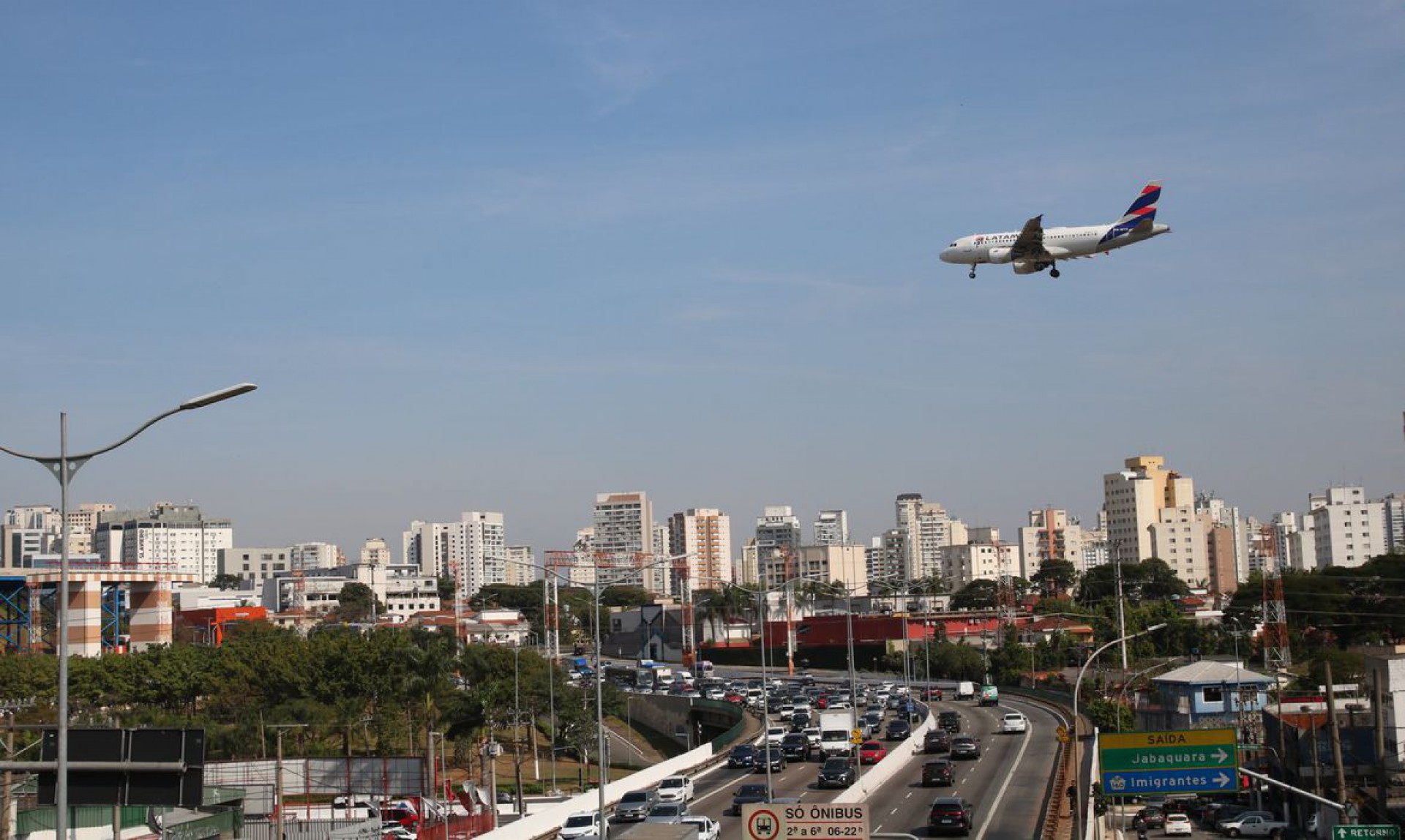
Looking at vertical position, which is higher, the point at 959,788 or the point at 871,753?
the point at 871,753

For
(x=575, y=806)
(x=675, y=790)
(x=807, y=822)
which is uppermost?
(x=807, y=822)

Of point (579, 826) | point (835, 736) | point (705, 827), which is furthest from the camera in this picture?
point (835, 736)

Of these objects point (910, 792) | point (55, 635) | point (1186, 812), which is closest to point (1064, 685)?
point (1186, 812)

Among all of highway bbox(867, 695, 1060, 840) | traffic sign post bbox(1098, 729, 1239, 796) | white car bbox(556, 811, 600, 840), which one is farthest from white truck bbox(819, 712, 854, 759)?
traffic sign post bbox(1098, 729, 1239, 796)

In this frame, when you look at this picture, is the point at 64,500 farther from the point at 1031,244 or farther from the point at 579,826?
the point at 1031,244

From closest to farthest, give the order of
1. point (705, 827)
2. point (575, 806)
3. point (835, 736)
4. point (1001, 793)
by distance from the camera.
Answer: point (705, 827) < point (575, 806) < point (1001, 793) < point (835, 736)

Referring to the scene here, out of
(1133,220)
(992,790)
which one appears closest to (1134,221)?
(1133,220)
